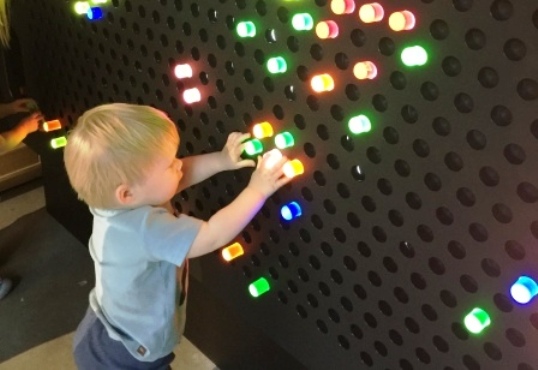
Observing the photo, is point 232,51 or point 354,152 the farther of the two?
point 232,51

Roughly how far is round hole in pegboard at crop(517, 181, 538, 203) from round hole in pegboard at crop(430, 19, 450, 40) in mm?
159

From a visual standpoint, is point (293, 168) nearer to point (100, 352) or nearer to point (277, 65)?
point (277, 65)

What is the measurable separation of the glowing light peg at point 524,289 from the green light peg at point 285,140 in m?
0.34

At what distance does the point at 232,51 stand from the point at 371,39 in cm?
26

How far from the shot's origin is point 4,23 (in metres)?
1.53

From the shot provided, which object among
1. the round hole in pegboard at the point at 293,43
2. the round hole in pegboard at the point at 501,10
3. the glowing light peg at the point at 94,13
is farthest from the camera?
the glowing light peg at the point at 94,13

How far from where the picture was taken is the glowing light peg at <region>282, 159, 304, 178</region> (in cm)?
94

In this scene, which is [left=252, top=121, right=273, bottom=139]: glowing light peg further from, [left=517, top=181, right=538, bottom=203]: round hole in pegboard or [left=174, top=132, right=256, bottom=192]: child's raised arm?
[left=517, top=181, right=538, bottom=203]: round hole in pegboard

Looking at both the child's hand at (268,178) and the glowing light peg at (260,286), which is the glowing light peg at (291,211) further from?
the glowing light peg at (260,286)

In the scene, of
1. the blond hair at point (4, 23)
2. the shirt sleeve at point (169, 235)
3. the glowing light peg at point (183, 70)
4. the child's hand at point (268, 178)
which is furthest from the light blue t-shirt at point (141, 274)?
the blond hair at point (4, 23)

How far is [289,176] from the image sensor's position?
95 centimetres

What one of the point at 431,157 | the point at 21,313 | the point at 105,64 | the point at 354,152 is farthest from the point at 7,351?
the point at 431,157

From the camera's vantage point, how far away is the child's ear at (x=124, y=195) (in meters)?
0.95

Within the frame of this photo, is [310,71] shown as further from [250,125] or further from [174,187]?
[174,187]
